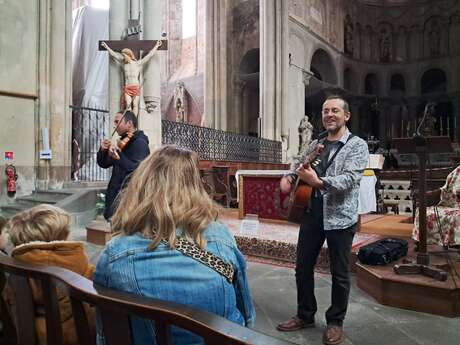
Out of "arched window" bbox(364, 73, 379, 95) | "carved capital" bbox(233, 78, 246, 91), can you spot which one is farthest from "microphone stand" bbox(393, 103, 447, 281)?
"arched window" bbox(364, 73, 379, 95)

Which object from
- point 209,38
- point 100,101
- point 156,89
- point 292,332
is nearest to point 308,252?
point 292,332

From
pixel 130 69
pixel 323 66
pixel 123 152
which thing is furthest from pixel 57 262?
pixel 323 66

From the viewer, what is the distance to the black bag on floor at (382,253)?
3.71 metres

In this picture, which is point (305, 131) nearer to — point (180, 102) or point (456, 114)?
point (180, 102)

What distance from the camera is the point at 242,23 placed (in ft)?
57.9

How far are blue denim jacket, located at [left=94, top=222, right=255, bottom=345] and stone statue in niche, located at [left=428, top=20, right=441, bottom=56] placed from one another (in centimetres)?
2548

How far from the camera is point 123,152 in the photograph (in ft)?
12.2

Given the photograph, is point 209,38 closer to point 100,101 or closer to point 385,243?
point 100,101

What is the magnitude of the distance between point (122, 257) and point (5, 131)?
26.8 feet

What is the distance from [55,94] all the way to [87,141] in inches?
70.6

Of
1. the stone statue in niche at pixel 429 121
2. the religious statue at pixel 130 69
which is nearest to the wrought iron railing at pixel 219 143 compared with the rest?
the religious statue at pixel 130 69

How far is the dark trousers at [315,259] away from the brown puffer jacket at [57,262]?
4.94 ft

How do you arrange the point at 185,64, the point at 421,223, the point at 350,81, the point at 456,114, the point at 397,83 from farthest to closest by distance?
the point at 397,83 < the point at 350,81 < the point at 456,114 < the point at 185,64 < the point at 421,223

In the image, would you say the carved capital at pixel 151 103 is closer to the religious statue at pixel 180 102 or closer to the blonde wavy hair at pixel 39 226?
the blonde wavy hair at pixel 39 226
